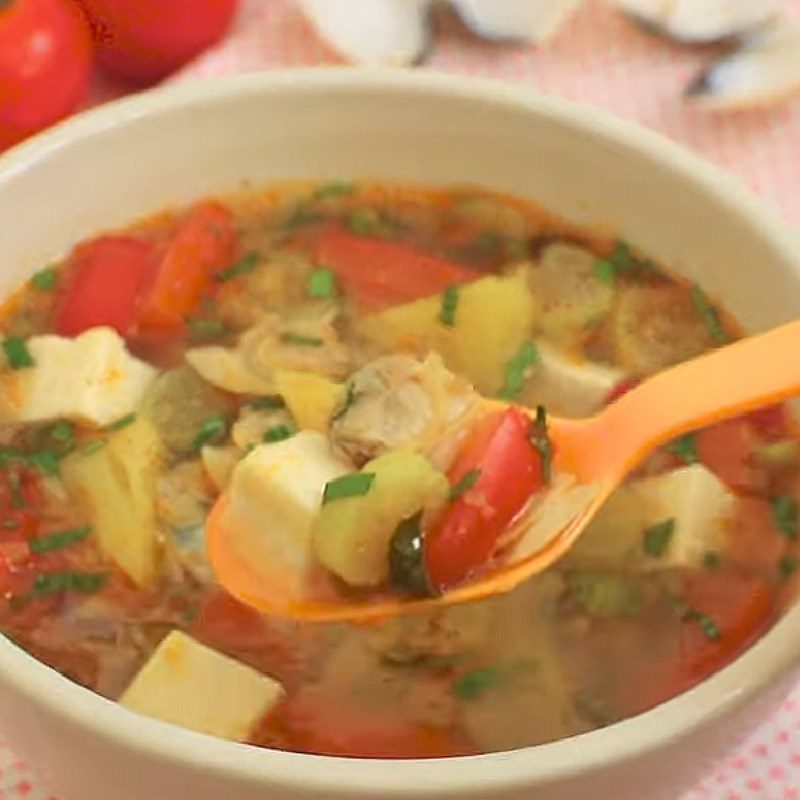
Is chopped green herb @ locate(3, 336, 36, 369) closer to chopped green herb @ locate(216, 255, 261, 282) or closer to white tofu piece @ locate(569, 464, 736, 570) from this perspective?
chopped green herb @ locate(216, 255, 261, 282)

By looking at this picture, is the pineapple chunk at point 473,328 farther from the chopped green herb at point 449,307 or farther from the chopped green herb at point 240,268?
the chopped green herb at point 240,268

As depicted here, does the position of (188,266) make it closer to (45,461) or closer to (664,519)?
(45,461)

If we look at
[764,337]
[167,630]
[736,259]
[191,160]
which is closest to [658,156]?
[736,259]

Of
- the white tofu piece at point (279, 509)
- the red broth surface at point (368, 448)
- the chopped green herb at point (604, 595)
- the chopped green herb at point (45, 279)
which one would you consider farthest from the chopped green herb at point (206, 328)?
the chopped green herb at point (604, 595)

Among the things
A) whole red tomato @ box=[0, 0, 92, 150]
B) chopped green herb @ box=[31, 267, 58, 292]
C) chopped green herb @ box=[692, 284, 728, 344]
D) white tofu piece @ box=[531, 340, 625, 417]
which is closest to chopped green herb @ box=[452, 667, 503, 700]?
white tofu piece @ box=[531, 340, 625, 417]

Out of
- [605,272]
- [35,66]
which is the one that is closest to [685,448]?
[605,272]

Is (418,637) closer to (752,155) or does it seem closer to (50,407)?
(50,407)
